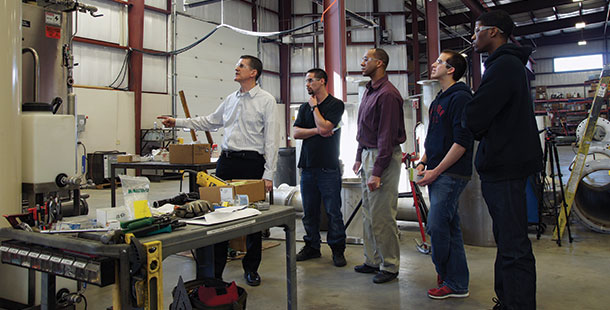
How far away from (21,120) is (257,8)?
38.8 ft

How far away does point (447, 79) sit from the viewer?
2449 millimetres

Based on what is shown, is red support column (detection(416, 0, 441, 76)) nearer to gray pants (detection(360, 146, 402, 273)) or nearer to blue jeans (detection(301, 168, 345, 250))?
blue jeans (detection(301, 168, 345, 250))

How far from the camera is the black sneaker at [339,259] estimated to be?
316 cm

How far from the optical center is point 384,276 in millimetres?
2771

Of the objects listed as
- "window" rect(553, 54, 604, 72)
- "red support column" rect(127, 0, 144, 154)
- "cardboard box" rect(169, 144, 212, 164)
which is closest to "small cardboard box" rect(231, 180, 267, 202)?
"cardboard box" rect(169, 144, 212, 164)

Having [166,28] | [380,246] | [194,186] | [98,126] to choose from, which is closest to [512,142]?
[380,246]

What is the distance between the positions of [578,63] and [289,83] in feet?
46.6

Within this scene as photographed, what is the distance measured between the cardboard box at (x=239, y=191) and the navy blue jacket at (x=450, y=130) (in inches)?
41.2

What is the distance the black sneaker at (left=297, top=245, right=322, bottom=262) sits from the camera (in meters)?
3.31

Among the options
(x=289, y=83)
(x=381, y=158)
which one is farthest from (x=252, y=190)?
(x=289, y=83)

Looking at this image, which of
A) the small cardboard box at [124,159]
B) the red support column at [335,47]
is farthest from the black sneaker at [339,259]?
the red support column at [335,47]

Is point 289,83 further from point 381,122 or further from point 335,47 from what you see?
point 381,122

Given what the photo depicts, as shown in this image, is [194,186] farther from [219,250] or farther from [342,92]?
[342,92]

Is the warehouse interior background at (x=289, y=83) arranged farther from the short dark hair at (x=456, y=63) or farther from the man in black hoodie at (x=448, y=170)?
the short dark hair at (x=456, y=63)
